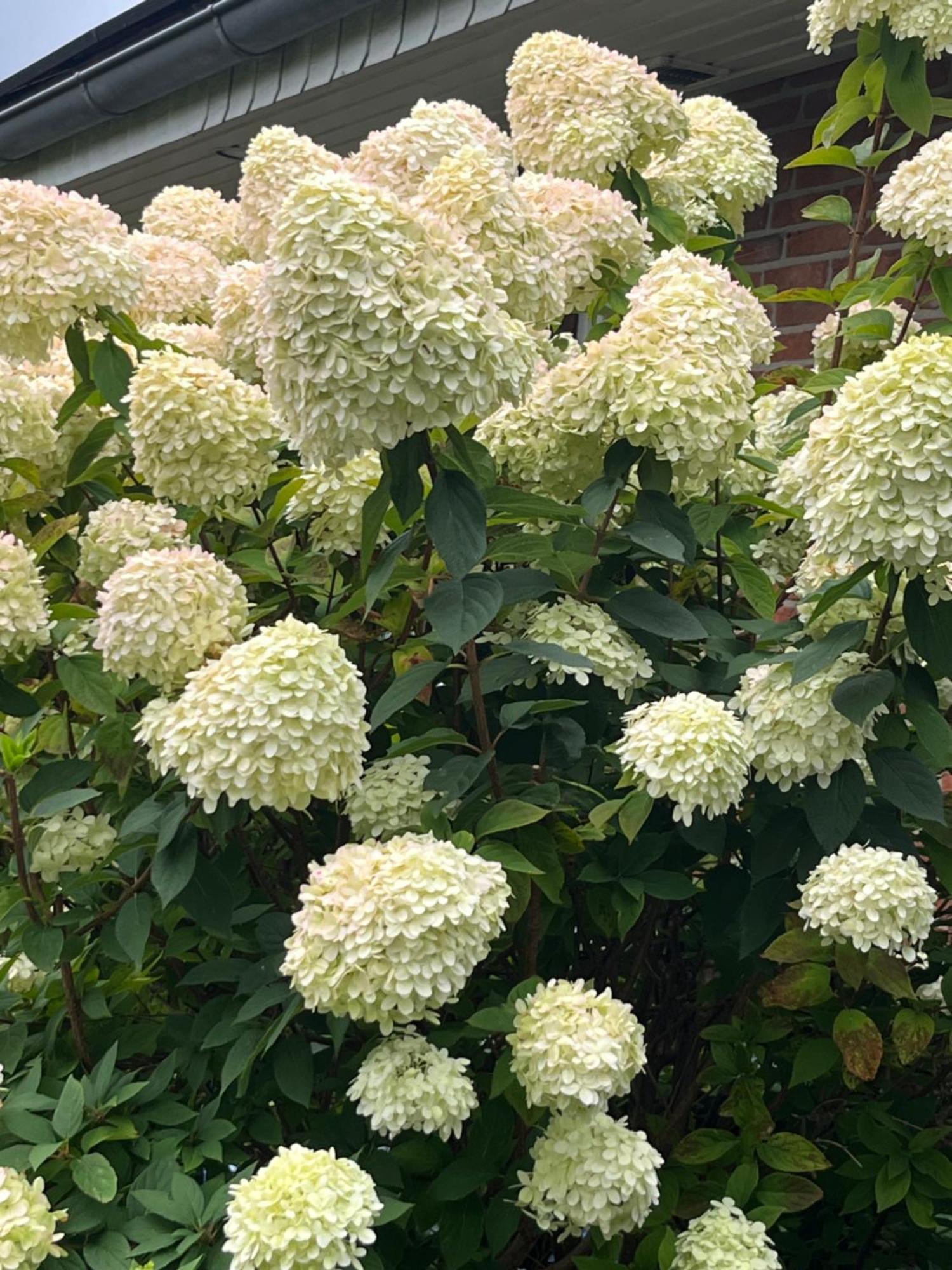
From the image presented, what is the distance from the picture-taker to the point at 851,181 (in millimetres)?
3691

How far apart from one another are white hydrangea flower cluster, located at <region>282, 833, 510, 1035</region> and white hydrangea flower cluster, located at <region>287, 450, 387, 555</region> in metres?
0.55

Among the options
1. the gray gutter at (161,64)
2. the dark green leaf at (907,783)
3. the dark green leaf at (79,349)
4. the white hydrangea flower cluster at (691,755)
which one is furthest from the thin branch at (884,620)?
the gray gutter at (161,64)

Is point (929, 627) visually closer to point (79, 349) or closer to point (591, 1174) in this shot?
point (591, 1174)

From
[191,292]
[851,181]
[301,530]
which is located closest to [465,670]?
[301,530]

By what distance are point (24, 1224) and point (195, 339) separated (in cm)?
117

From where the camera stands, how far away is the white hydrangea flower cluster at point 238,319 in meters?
1.85

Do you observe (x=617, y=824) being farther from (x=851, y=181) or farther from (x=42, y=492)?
(x=851, y=181)

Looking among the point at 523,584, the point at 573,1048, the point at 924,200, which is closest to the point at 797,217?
the point at 924,200

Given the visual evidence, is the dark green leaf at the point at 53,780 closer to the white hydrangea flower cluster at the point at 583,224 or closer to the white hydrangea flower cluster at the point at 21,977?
the white hydrangea flower cluster at the point at 21,977

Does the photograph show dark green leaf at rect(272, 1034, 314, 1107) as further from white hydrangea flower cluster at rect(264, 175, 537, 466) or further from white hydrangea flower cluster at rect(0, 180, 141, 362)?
white hydrangea flower cluster at rect(0, 180, 141, 362)

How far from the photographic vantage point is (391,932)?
1224mm

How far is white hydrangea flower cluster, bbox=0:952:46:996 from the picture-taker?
181 cm

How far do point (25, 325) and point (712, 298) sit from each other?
86 cm

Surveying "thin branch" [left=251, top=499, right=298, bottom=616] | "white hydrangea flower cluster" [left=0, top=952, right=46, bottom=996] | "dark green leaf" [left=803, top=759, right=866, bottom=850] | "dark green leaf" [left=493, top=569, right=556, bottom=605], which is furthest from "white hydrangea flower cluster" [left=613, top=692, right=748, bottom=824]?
"white hydrangea flower cluster" [left=0, top=952, right=46, bottom=996]
